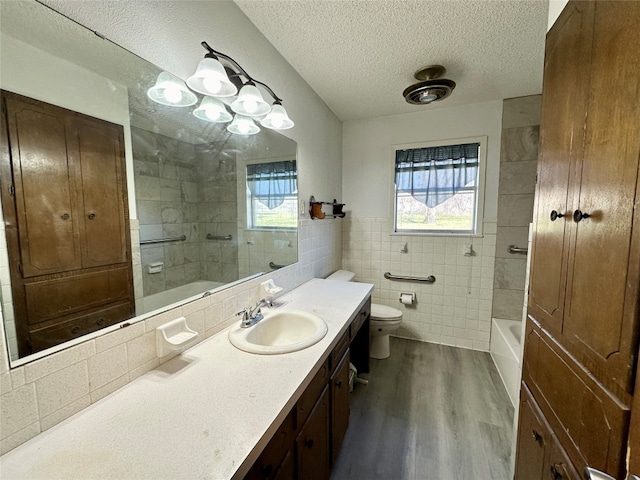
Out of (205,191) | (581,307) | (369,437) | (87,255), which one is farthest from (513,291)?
(87,255)

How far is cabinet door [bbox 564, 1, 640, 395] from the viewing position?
1.77 ft

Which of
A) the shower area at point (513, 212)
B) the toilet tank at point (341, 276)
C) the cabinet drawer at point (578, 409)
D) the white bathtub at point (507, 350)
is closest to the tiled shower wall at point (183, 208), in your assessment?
the toilet tank at point (341, 276)

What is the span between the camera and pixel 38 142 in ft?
2.27

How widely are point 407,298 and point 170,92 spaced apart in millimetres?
2612

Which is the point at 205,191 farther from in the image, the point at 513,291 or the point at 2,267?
the point at 513,291

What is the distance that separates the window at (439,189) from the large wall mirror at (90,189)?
200 cm

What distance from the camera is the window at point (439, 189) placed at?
254 cm

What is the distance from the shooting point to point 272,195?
1.86 meters

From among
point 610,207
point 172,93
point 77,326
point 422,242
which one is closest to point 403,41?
point 172,93

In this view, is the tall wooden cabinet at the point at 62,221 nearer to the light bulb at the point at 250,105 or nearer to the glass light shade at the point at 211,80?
the glass light shade at the point at 211,80

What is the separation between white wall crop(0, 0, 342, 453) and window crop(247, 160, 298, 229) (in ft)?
0.71

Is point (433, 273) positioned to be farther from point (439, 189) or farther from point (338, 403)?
point (338, 403)

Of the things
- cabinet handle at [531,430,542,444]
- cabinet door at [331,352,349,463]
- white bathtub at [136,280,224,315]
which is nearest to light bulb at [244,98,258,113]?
white bathtub at [136,280,224,315]

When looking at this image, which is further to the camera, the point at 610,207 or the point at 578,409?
the point at 578,409
